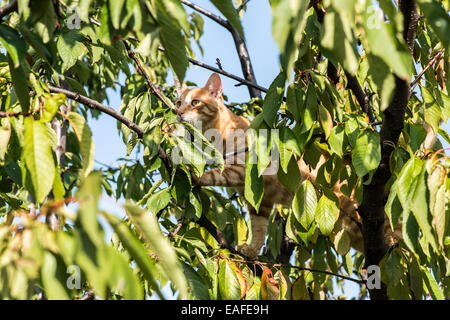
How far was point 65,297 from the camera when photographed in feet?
3.14

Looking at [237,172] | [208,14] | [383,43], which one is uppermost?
[208,14]

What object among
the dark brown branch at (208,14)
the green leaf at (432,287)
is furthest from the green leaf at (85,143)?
the dark brown branch at (208,14)

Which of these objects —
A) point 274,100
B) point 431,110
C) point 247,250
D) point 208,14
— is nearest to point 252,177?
point 274,100

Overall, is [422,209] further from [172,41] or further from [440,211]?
[172,41]

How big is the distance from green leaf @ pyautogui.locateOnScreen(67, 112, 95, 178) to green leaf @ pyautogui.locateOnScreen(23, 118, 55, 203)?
0.28 ft

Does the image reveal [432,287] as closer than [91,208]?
No

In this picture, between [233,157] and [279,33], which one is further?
[233,157]

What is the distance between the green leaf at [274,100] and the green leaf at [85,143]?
794 millimetres

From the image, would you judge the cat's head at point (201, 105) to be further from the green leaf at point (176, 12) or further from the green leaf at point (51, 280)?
the green leaf at point (51, 280)

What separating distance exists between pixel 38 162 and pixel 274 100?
1014mm

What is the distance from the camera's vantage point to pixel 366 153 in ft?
6.31

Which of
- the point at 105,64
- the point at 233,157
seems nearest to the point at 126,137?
the point at 233,157

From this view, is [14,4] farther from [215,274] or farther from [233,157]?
[233,157]
